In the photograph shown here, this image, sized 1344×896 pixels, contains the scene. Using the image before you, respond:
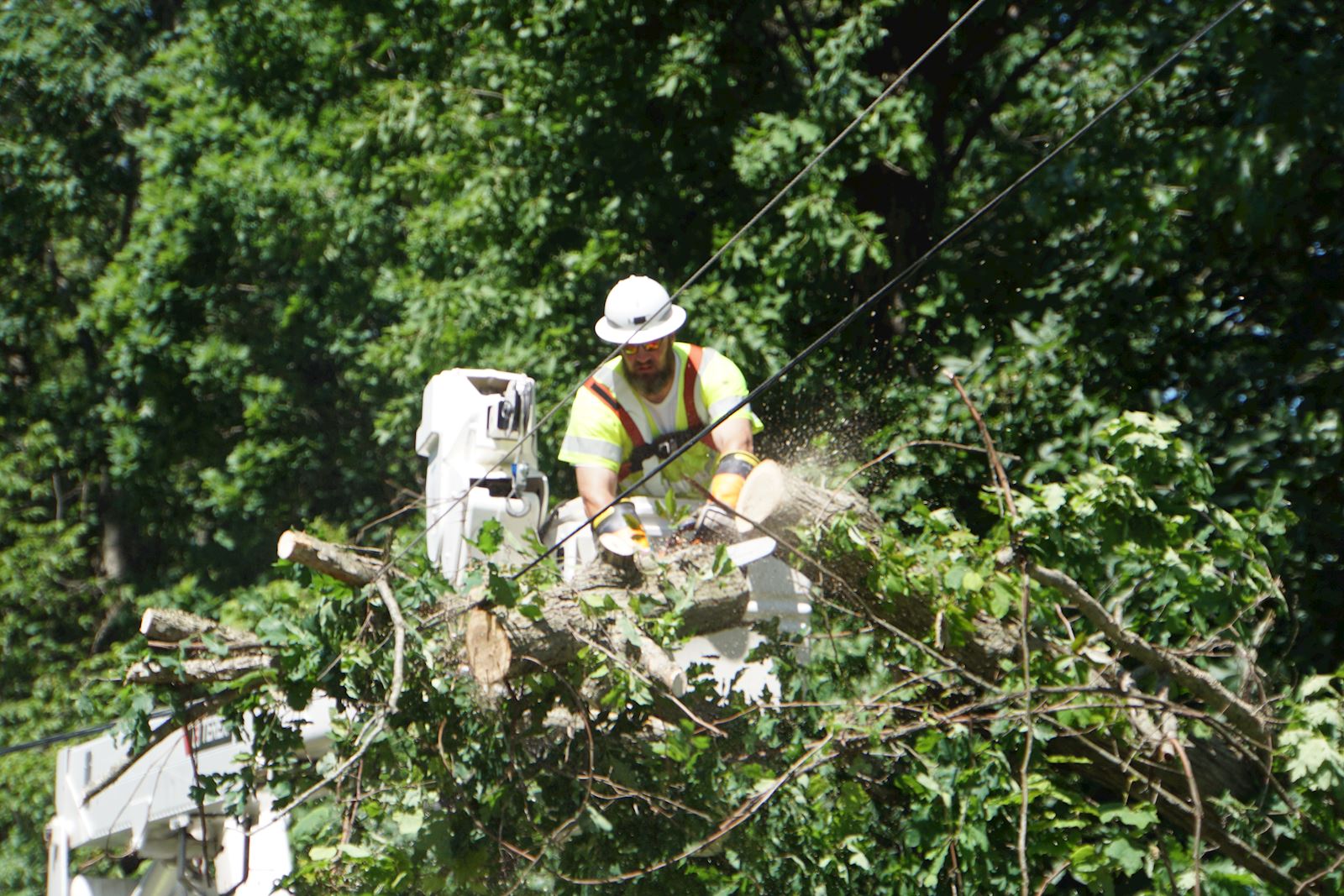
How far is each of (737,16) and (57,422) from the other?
1164cm

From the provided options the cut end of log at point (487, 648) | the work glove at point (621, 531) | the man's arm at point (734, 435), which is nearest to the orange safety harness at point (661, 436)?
the man's arm at point (734, 435)

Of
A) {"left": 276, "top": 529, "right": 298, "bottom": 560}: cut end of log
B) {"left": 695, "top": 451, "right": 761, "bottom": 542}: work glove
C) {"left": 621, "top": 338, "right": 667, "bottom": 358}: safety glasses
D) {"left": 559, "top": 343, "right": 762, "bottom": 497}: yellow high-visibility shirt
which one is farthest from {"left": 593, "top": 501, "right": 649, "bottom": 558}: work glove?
{"left": 276, "top": 529, "right": 298, "bottom": 560}: cut end of log

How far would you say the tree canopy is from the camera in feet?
18.2

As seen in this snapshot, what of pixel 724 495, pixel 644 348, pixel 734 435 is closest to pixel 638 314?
pixel 644 348

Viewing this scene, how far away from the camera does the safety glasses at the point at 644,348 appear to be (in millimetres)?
6566

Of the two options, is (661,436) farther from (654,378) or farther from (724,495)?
(724,495)

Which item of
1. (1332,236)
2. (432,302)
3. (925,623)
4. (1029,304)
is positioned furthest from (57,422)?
(925,623)

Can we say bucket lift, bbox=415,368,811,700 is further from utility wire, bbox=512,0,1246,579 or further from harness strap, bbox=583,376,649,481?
utility wire, bbox=512,0,1246,579

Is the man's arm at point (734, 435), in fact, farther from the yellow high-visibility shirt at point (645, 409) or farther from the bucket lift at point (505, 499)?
the bucket lift at point (505, 499)

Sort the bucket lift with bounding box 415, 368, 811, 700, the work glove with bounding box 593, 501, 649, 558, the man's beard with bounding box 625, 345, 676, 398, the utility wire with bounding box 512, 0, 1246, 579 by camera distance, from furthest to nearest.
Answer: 1. the man's beard with bounding box 625, 345, 676, 398
2. the bucket lift with bounding box 415, 368, 811, 700
3. the work glove with bounding box 593, 501, 649, 558
4. the utility wire with bounding box 512, 0, 1246, 579

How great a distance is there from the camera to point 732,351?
10.7 meters

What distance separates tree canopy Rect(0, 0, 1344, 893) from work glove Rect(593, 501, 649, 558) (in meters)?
0.39

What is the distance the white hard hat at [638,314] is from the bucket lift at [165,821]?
5.97 feet

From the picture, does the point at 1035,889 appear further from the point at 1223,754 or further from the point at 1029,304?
the point at 1029,304
